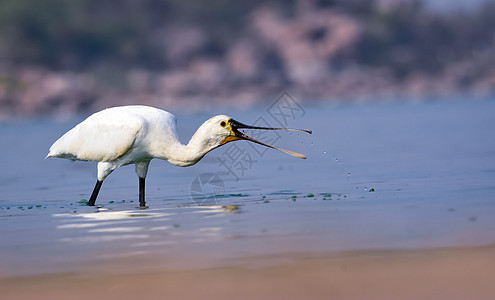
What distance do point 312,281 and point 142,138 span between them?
4.48 meters

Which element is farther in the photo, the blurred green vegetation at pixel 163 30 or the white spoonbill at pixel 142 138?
the blurred green vegetation at pixel 163 30

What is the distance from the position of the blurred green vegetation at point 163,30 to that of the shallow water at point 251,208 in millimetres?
44477

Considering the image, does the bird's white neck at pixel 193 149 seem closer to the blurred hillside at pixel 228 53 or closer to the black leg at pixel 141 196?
the black leg at pixel 141 196

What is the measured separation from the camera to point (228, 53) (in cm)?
6850

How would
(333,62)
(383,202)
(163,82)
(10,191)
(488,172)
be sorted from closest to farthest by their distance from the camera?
1. (383,202)
2. (488,172)
3. (10,191)
4. (163,82)
5. (333,62)

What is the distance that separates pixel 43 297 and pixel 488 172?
7.40m

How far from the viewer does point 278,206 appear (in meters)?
9.40

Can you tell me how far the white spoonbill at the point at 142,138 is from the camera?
963 cm

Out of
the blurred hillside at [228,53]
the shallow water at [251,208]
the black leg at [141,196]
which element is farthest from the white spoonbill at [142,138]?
the blurred hillside at [228,53]

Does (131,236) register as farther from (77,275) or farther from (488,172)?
(488,172)

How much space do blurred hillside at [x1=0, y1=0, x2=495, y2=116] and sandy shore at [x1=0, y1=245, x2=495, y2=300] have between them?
4356cm

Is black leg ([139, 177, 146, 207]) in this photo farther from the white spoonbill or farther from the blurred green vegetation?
the blurred green vegetation

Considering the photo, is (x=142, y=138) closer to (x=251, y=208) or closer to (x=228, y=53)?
(x=251, y=208)

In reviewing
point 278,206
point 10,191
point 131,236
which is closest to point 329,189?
point 278,206
